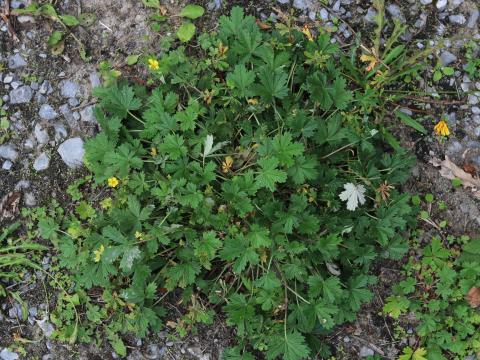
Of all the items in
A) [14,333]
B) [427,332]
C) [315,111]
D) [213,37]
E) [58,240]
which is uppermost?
[213,37]

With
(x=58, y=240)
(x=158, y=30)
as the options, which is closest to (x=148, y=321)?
(x=58, y=240)

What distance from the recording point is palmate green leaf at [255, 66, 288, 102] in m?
3.48

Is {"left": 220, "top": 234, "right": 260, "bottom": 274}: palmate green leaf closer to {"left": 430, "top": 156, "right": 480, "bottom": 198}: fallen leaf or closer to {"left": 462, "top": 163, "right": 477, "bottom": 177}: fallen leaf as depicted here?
{"left": 430, "top": 156, "right": 480, "bottom": 198}: fallen leaf

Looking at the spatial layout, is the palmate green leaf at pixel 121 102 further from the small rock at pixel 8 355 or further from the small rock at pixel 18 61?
the small rock at pixel 8 355

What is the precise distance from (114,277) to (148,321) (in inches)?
16.0

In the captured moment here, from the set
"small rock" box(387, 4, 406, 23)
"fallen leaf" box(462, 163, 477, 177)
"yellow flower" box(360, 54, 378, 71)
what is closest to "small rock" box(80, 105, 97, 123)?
"yellow flower" box(360, 54, 378, 71)

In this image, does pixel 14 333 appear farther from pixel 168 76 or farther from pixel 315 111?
pixel 315 111

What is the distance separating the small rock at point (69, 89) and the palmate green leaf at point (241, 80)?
1238 millimetres

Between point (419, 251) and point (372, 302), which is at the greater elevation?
point (419, 251)

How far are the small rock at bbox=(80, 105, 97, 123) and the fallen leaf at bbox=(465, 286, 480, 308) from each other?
9.87 ft

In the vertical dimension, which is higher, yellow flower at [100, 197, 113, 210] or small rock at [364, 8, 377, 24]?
small rock at [364, 8, 377, 24]

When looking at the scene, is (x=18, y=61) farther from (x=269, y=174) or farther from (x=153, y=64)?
(x=269, y=174)

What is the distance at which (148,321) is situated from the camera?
12.0 feet

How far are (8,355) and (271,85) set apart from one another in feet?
9.06
